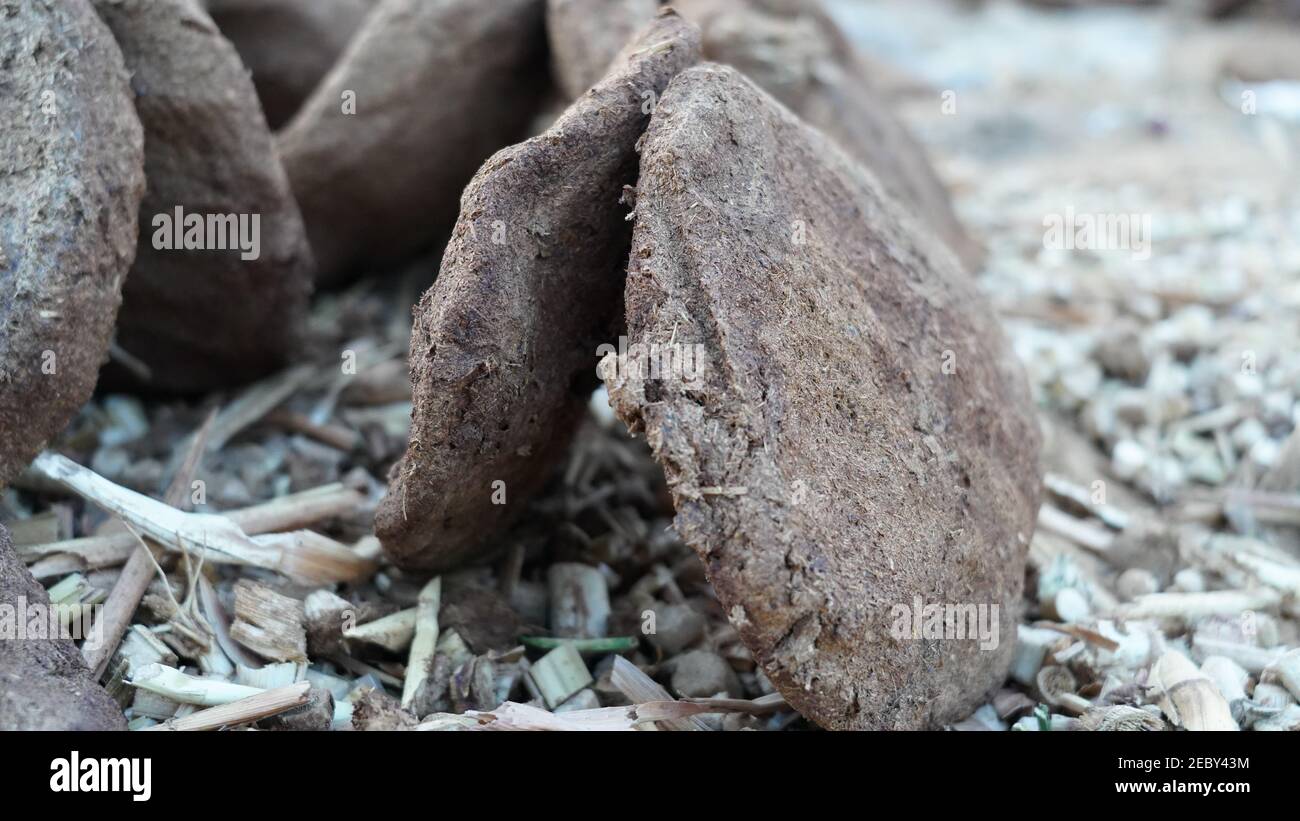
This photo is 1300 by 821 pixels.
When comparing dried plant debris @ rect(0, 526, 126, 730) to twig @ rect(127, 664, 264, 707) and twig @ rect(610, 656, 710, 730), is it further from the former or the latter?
twig @ rect(610, 656, 710, 730)

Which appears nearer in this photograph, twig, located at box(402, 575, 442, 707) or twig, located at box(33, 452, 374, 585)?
twig, located at box(402, 575, 442, 707)

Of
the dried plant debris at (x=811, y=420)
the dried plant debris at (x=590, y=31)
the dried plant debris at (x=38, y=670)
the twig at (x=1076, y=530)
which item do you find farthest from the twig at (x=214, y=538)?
the twig at (x=1076, y=530)

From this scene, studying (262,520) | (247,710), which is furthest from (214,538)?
(247,710)

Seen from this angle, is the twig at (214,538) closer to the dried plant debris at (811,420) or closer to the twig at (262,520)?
the twig at (262,520)

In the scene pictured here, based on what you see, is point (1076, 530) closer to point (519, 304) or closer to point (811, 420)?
point (811, 420)

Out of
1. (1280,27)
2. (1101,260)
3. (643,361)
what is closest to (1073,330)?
(1101,260)

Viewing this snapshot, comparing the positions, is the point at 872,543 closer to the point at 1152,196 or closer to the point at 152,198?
the point at 152,198

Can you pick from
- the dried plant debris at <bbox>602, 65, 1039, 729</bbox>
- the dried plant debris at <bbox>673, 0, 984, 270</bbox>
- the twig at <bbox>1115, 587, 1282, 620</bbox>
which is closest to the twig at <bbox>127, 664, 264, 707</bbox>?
the dried plant debris at <bbox>602, 65, 1039, 729</bbox>
